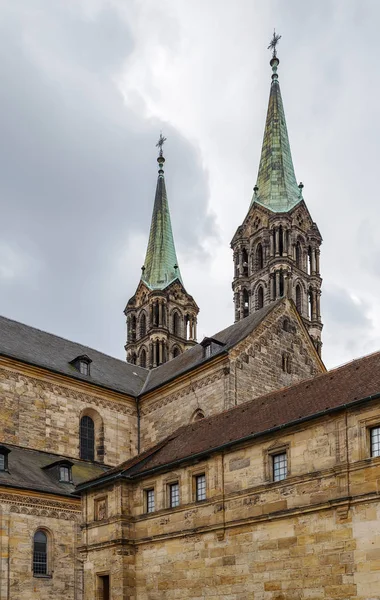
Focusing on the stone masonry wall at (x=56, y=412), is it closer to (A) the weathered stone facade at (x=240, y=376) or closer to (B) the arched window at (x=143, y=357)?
(A) the weathered stone facade at (x=240, y=376)

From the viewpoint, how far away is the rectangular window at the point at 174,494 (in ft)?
82.9

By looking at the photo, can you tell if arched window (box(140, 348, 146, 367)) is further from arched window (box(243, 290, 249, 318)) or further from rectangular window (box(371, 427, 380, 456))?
rectangular window (box(371, 427, 380, 456))

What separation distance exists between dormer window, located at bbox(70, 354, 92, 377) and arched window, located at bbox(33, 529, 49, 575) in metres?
10.9

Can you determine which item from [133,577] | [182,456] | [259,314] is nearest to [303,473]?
[182,456]

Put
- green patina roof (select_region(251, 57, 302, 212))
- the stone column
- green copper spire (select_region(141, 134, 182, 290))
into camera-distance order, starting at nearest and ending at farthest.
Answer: the stone column < green patina roof (select_region(251, 57, 302, 212)) < green copper spire (select_region(141, 134, 182, 290))

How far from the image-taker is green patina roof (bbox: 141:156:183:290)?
7388cm

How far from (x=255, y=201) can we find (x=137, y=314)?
15.7 meters

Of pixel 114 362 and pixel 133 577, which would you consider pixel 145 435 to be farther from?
pixel 133 577

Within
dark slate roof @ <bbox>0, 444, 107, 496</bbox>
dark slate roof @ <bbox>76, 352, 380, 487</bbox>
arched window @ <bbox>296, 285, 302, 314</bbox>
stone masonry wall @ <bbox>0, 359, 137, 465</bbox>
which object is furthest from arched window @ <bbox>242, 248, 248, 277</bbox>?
dark slate roof @ <bbox>76, 352, 380, 487</bbox>

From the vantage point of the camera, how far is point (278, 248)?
2726 inches

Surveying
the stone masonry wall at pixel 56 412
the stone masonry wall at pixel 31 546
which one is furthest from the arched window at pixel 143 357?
the stone masonry wall at pixel 31 546

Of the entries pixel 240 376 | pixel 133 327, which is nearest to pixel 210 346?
pixel 240 376

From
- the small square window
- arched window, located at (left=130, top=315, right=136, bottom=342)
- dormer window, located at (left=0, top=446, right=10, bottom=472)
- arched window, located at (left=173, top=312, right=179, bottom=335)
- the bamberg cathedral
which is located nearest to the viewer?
the bamberg cathedral

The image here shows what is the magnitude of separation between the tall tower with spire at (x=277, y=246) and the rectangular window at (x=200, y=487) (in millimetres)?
42192
